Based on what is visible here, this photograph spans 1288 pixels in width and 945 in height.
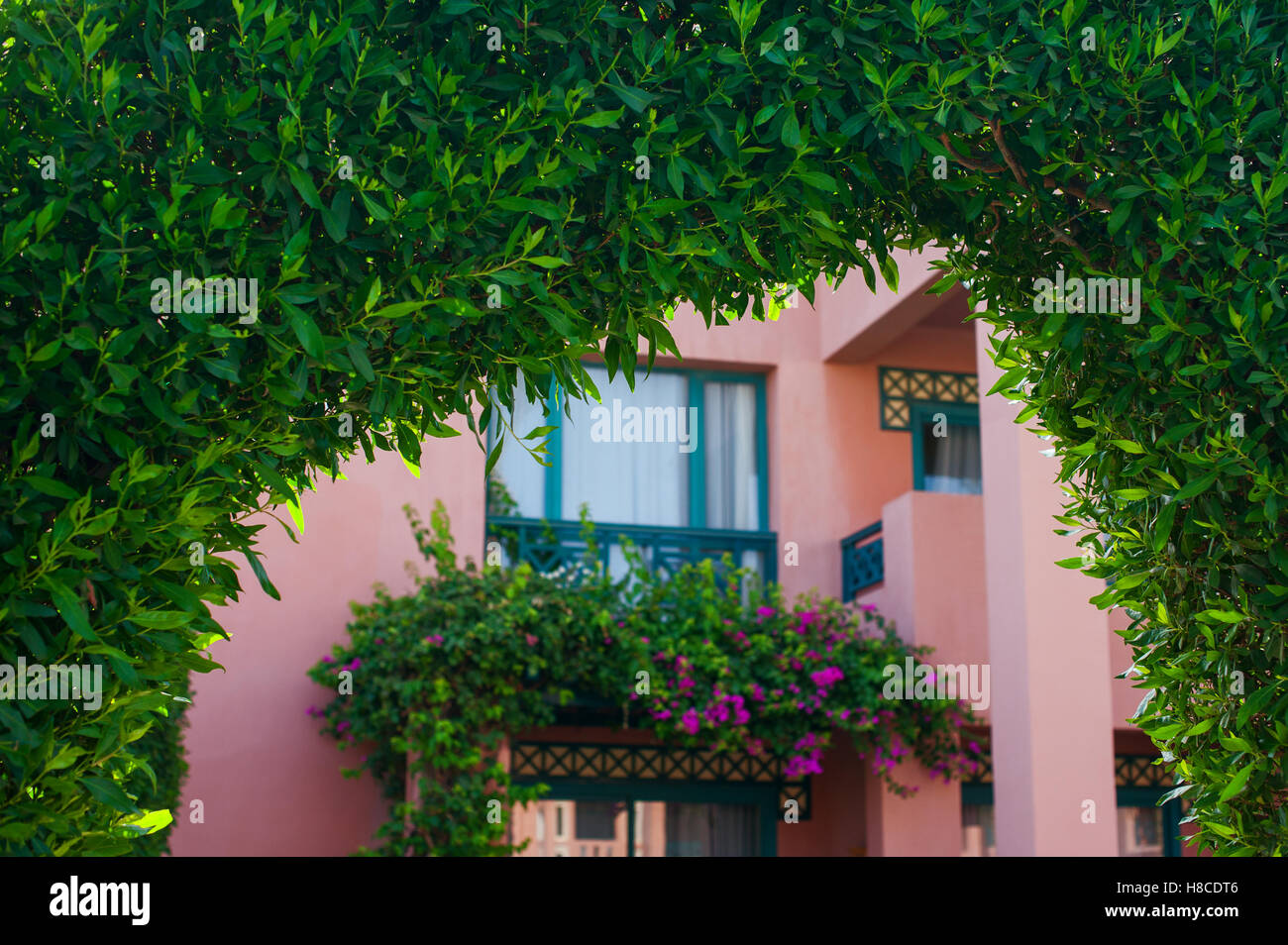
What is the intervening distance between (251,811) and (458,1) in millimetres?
7699

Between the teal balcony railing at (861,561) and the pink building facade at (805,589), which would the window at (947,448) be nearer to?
the pink building facade at (805,589)

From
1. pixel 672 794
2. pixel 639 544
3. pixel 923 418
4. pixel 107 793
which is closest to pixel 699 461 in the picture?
pixel 639 544

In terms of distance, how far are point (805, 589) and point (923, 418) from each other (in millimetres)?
1968

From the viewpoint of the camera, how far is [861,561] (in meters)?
11.1

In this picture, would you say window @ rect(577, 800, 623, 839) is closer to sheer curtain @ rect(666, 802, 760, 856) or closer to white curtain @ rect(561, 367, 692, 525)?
sheer curtain @ rect(666, 802, 760, 856)

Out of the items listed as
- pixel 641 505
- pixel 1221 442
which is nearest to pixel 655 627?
pixel 641 505

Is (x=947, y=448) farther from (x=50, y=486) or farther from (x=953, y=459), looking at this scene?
(x=50, y=486)

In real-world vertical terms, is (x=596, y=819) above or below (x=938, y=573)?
below

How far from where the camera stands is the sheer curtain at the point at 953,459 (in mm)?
11805

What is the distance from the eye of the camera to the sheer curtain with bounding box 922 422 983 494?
1180 cm

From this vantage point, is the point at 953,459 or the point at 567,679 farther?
the point at 953,459

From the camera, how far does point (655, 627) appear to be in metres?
9.44

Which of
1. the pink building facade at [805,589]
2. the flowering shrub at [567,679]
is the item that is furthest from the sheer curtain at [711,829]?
the flowering shrub at [567,679]
